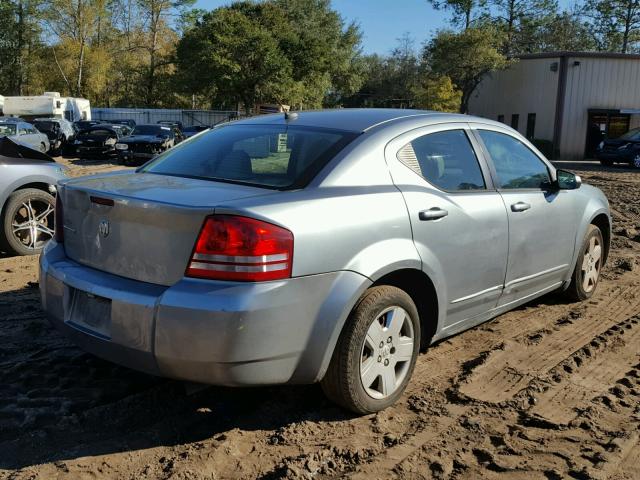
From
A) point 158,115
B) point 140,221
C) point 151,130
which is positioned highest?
point 158,115

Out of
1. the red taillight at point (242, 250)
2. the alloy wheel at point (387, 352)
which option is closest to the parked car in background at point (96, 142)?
the alloy wheel at point (387, 352)

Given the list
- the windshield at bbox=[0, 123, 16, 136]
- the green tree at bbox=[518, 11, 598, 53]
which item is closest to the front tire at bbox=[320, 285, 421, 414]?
the windshield at bbox=[0, 123, 16, 136]

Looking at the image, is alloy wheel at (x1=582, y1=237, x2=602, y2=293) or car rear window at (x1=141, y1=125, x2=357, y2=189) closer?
car rear window at (x1=141, y1=125, x2=357, y2=189)

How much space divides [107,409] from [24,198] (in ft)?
13.7

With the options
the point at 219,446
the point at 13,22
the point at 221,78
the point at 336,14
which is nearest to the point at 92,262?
the point at 219,446

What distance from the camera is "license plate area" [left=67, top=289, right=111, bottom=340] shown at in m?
3.12

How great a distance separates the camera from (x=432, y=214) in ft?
11.9

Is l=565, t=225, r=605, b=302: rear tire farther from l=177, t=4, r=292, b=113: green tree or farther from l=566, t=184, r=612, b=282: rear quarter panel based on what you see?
l=177, t=4, r=292, b=113: green tree

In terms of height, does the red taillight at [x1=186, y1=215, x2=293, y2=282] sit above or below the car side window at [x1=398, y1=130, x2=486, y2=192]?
below

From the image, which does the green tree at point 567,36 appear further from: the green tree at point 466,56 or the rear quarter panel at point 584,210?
the rear quarter panel at point 584,210

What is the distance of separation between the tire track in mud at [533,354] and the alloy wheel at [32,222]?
16.7 feet

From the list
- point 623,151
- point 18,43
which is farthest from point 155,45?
point 623,151

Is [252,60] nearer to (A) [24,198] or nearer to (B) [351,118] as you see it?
(A) [24,198]

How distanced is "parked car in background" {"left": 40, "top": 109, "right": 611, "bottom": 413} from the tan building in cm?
3184
